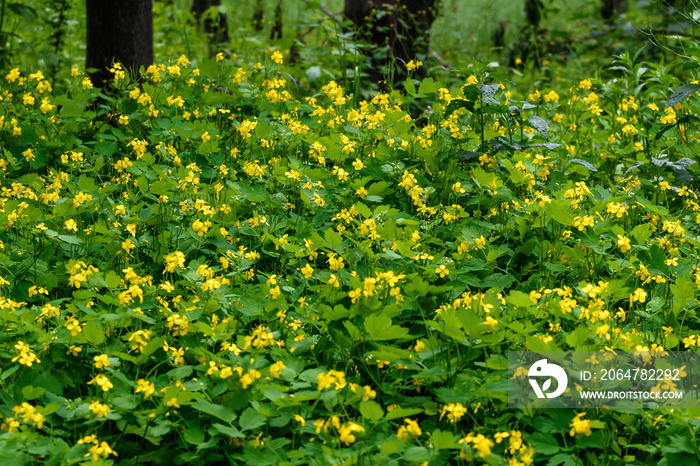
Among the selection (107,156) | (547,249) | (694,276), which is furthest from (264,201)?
(694,276)

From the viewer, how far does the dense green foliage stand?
6.26 feet

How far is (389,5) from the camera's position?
6.10 m

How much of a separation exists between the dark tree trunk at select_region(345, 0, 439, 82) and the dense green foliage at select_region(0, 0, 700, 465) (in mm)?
2100

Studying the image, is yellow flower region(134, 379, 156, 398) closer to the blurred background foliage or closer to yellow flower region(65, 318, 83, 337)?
yellow flower region(65, 318, 83, 337)

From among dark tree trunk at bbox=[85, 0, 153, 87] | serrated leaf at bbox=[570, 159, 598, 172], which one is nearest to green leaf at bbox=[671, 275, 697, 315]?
serrated leaf at bbox=[570, 159, 598, 172]

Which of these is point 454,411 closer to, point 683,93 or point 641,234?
point 641,234

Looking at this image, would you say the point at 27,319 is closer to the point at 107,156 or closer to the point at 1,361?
the point at 1,361

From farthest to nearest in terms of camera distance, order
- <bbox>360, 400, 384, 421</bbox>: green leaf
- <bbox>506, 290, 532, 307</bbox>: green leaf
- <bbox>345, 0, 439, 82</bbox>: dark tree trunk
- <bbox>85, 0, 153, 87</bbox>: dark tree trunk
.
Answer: <bbox>345, 0, 439, 82</bbox>: dark tree trunk
<bbox>85, 0, 153, 87</bbox>: dark tree trunk
<bbox>506, 290, 532, 307</bbox>: green leaf
<bbox>360, 400, 384, 421</bbox>: green leaf

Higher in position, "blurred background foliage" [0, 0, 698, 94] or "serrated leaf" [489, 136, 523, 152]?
"blurred background foliage" [0, 0, 698, 94]

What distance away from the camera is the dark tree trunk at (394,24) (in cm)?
612

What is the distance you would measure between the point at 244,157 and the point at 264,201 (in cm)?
66

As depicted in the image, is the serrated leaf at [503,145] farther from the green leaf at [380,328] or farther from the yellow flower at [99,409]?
the yellow flower at [99,409]

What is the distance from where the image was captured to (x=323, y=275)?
255cm

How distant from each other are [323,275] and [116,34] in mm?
3132
